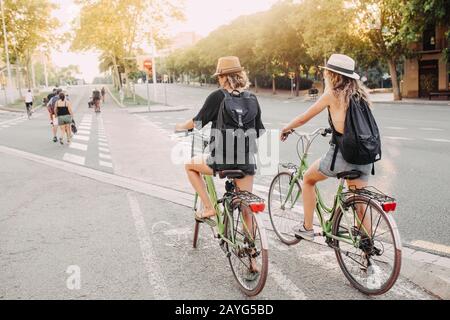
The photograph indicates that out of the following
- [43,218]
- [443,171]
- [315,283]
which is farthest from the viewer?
[443,171]

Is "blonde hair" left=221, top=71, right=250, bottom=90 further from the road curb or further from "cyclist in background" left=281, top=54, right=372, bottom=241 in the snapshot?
the road curb

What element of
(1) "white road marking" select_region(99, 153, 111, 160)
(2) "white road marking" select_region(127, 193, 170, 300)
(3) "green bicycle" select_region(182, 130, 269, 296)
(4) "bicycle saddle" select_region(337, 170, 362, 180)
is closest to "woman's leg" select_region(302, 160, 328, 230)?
(4) "bicycle saddle" select_region(337, 170, 362, 180)

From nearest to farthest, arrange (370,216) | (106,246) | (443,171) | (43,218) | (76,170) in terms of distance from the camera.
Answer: (370,216) < (106,246) < (43,218) < (443,171) < (76,170)

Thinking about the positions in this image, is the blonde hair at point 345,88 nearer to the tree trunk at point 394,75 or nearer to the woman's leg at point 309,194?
the woman's leg at point 309,194

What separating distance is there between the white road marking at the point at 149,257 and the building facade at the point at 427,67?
112 feet

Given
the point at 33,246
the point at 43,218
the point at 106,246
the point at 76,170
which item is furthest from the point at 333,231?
the point at 76,170

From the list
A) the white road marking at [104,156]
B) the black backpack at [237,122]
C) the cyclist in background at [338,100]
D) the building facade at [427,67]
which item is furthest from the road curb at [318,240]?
the building facade at [427,67]

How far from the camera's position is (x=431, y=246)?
4.77 metres

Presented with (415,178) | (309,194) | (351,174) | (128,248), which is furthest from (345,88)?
(415,178)

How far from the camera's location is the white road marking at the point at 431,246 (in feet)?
15.3

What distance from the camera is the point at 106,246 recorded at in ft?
17.1

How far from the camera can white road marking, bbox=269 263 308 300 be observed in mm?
3809
